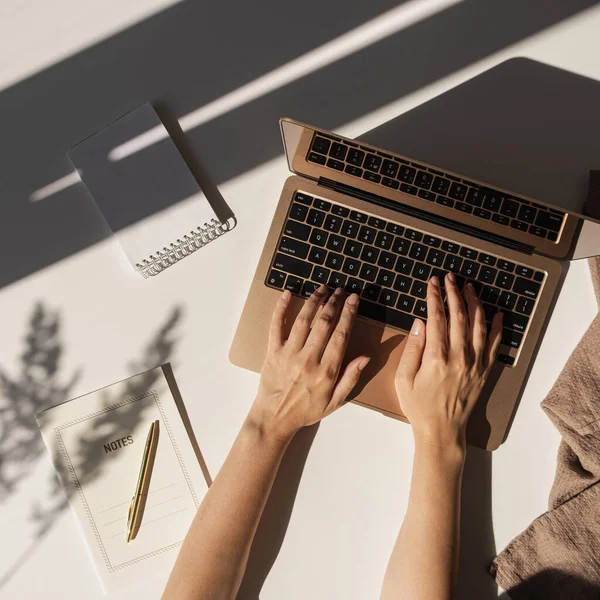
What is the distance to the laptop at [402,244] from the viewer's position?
87cm

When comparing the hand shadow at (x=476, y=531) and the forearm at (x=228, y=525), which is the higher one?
the forearm at (x=228, y=525)

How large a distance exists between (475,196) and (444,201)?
0.16 feet

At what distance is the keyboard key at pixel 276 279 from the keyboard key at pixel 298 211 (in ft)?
0.30

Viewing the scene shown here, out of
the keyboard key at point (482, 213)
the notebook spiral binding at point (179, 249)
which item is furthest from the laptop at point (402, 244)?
the notebook spiral binding at point (179, 249)

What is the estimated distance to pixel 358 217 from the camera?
89 cm

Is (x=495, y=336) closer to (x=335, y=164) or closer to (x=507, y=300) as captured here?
(x=507, y=300)

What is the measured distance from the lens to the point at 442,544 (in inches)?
34.2

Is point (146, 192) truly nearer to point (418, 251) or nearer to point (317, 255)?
point (317, 255)

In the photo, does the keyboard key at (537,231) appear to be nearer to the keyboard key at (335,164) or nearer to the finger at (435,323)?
the finger at (435,323)

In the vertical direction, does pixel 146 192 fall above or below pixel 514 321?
above

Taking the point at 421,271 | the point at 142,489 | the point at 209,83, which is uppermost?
the point at 209,83

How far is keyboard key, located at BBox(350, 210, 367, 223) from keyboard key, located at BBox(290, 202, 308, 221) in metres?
0.07

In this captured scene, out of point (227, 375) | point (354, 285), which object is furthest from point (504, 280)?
point (227, 375)

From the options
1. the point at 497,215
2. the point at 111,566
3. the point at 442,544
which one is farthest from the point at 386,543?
the point at 497,215
